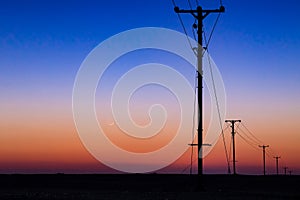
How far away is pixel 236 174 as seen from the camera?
109m
